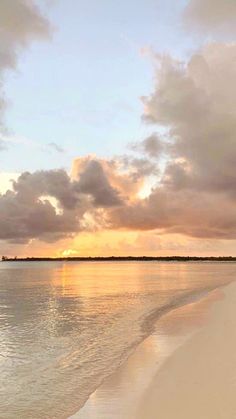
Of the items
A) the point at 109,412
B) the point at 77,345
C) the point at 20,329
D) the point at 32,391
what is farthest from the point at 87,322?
the point at 109,412

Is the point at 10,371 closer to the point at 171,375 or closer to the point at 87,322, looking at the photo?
the point at 171,375

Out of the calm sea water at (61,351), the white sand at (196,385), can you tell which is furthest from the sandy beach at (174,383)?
the calm sea water at (61,351)

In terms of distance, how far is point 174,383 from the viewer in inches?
444

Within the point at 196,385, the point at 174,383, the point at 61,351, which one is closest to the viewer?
the point at 196,385

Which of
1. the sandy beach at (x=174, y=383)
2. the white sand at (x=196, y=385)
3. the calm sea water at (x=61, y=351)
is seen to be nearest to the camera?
the white sand at (x=196, y=385)

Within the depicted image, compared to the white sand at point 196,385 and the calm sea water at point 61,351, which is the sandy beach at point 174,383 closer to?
the white sand at point 196,385

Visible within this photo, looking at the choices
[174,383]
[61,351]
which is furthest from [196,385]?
[61,351]

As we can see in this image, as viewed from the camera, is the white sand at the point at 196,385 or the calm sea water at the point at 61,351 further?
the calm sea water at the point at 61,351

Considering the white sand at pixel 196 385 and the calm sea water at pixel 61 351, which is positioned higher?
the white sand at pixel 196 385

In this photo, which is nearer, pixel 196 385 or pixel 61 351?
pixel 196 385

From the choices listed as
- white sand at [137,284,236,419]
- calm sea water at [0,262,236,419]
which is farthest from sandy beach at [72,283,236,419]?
calm sea water at [0,262,236,419]

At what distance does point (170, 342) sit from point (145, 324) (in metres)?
7.10

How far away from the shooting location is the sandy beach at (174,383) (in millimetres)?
9180

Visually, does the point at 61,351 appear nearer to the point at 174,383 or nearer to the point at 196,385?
the point at 174,383
